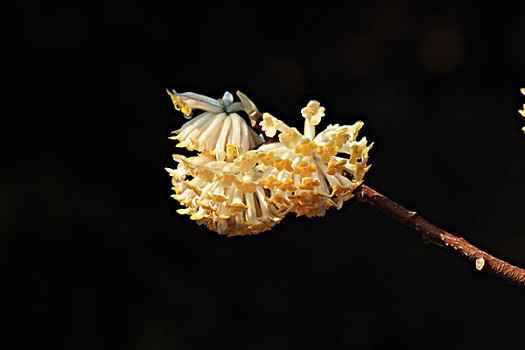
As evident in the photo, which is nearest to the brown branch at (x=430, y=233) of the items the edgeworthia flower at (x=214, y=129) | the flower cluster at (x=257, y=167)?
the flower cluster at (x=257, y=167)

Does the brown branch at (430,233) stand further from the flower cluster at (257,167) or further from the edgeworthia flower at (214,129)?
the edgeworthia flower at (214,129)

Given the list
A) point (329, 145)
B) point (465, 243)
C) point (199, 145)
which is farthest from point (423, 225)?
point (199, 145)

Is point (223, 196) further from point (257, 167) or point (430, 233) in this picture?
point (430, 233)

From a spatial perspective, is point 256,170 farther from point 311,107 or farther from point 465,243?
point 465,243

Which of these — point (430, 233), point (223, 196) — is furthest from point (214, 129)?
point (430, 233)

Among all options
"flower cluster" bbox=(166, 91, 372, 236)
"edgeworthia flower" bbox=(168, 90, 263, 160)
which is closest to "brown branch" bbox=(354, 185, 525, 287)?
"flower cluster" bbox=(166, 91, 372, 236)

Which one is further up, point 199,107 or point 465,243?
point 199,107
